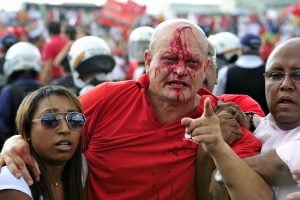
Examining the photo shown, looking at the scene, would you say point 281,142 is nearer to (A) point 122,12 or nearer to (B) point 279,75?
(B) point 279,75

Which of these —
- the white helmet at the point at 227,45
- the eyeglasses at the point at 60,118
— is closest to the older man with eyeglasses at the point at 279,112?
the eyeglasses at the point at 60,118

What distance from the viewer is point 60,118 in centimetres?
326

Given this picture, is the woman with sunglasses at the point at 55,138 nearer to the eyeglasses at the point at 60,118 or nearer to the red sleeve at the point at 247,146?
the eyeglasses at the point at 60,118

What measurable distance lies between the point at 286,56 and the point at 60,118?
1.16m

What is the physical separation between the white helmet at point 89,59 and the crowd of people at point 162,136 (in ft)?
9.11

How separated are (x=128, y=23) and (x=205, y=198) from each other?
1249 cm

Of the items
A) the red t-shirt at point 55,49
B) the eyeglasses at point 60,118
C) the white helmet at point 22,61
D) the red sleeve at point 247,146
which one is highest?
the eyeglasses at point 60,118

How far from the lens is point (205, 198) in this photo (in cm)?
338

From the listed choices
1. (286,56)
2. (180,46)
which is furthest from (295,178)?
(180,46)

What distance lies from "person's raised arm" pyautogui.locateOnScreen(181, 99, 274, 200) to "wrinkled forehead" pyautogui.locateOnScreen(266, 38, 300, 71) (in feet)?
1.69

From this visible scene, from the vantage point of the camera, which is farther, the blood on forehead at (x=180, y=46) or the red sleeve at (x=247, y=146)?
the blood on forehead at (x=180, y=46)

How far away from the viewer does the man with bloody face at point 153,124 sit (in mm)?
3414

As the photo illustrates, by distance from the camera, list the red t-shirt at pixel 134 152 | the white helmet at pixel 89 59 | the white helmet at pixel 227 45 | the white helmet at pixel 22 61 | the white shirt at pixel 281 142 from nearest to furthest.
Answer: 1. the white shirt at pixel 281 142
2. the red t-shirt at pixel 134 152
3. the white helmet at pixel 89 59
4. the white helmet at pixel 22 61
5. the white helmet at pixel 227 45

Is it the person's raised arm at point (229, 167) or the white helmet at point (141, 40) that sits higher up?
the person's raised arm at point (229, 167)
